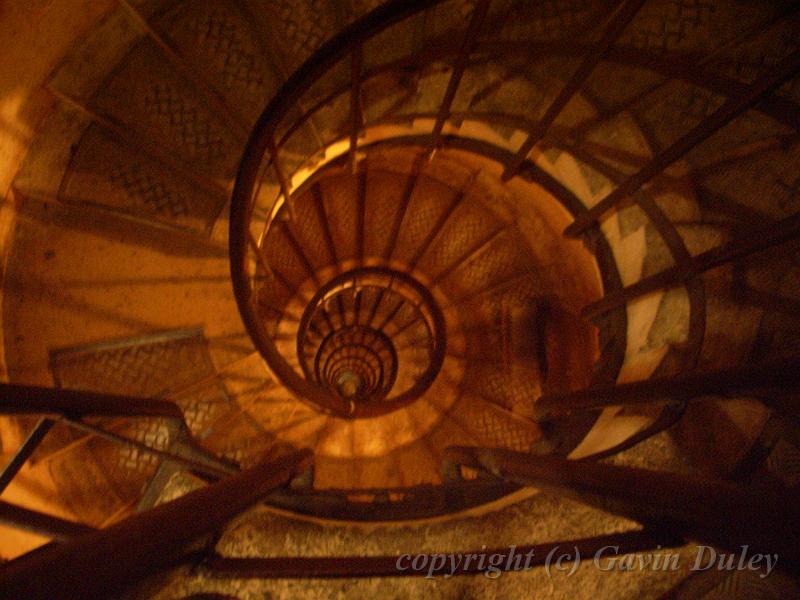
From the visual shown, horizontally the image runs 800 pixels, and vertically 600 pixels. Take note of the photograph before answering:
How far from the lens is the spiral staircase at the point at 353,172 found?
240 cm

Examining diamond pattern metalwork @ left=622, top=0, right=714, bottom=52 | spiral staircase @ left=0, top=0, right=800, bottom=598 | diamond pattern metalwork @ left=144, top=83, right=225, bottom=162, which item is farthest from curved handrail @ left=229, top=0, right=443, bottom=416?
diamond pattern metalwork @ left=622, top=0, right=714, bottom=52

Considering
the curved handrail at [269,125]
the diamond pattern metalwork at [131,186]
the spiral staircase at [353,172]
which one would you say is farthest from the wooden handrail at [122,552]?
the diamond pattern metalwork at [131,186]

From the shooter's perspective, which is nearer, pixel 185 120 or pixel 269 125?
pixel 269 125

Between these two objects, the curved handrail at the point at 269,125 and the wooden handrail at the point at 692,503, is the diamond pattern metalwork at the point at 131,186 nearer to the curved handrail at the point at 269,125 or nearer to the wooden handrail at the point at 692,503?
the curved handrail at the point at 269,125

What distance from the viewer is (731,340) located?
2846mm

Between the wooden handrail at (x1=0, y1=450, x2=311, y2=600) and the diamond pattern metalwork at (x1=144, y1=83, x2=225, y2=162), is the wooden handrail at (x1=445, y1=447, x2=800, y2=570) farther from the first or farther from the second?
the diamond pattern metalwork at (x1=144, y1=83, x2=225, y2=162)

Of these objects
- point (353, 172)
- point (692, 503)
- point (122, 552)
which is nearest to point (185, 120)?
point (353, 172)

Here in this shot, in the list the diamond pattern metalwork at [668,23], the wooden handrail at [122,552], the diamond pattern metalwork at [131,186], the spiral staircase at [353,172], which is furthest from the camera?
the diamond pattern metalwork at [131,186]

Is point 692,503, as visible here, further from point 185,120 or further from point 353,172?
point 185,120

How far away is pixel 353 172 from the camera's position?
3.37 m

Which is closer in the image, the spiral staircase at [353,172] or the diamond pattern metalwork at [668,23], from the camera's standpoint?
the spiral staircase at [353,172]

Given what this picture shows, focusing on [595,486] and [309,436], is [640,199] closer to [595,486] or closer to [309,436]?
[595,486]

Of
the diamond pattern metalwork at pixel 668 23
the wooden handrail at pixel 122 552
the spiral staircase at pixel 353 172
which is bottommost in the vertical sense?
the wooden handrail at pixel 122 552

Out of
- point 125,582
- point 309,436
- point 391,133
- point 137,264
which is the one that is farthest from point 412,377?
point 125,582
